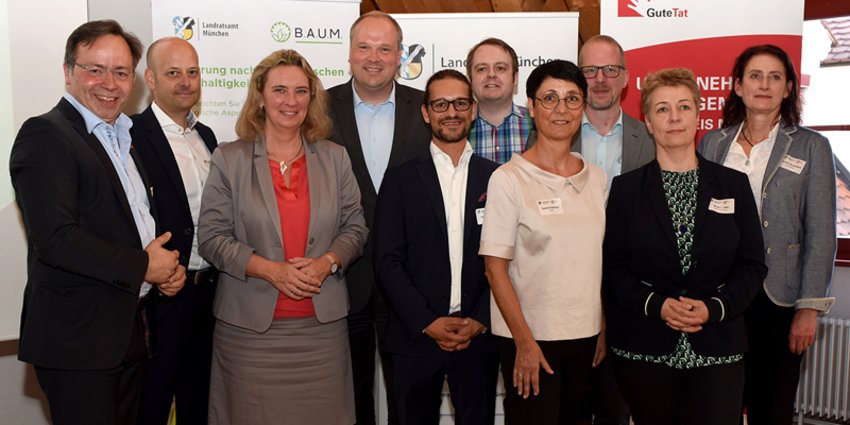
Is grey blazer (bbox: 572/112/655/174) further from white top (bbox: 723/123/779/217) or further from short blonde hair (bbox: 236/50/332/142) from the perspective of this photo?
short blonde hair (bbox: 236/50/332/142)

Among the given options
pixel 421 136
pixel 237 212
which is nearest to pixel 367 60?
pixel 421 136

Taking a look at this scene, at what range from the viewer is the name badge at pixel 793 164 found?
279cm

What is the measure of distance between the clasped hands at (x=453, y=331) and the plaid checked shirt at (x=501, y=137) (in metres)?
1.03

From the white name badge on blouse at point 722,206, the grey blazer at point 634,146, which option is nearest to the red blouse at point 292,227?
the grey blazer at point 634,146

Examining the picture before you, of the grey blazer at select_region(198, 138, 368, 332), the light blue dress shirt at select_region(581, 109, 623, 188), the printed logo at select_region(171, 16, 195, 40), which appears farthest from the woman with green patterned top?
the printed logo at select_region(171, 16, 195, 40)

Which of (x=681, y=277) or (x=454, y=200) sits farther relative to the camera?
(x=454, y=200)

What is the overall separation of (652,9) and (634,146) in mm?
1331

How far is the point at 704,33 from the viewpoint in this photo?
411cm

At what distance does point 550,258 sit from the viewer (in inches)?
93.8

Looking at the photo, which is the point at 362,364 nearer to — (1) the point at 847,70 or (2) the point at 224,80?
(2) the point at 224,80

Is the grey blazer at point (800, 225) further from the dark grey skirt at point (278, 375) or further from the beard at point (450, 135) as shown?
the dark grey skirt at point (278, 375)

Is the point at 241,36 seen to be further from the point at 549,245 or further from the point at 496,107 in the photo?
the point at 549,245

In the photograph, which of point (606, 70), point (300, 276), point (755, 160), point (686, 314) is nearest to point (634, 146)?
point (606, 70)

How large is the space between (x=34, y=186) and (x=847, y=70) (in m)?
4.85
